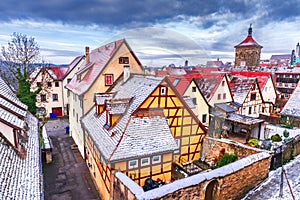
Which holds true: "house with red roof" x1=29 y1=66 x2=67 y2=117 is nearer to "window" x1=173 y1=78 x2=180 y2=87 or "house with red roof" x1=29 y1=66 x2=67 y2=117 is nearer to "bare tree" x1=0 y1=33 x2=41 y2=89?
"bare tree" x1=0 y1=33 x2=41 y2=89

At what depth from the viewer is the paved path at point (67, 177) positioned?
10.2m

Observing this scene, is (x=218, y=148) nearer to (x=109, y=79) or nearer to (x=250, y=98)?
(x=109, y=79)

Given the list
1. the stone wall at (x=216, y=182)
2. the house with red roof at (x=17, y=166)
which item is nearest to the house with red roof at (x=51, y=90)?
the house with red roof at (x=17, y=166)

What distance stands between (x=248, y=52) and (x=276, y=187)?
36.9 meters

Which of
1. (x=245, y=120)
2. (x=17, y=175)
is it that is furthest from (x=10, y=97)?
(x=245, y=120)

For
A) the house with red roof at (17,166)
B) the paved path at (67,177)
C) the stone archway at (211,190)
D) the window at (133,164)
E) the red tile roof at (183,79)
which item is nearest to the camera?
the red tile roof at (183,79)

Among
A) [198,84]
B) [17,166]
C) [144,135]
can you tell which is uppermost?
[198,84]

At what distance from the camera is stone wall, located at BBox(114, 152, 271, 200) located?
5.64 metres

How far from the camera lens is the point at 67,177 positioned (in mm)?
11812

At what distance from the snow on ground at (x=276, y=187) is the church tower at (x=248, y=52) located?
3379 centimetres

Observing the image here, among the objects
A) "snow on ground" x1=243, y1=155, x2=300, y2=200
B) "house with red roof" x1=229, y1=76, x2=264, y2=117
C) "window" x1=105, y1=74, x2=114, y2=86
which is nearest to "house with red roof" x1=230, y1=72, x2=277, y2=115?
"house with red roof" x1=229, y1=76, x2=264, y2=117

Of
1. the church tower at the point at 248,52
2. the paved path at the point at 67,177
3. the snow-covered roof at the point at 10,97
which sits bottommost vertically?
the paved path at the point at 67,177

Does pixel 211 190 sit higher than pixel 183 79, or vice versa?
pixel 183 79

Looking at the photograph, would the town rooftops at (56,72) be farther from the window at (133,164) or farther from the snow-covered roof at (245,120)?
the window at (133,164)
